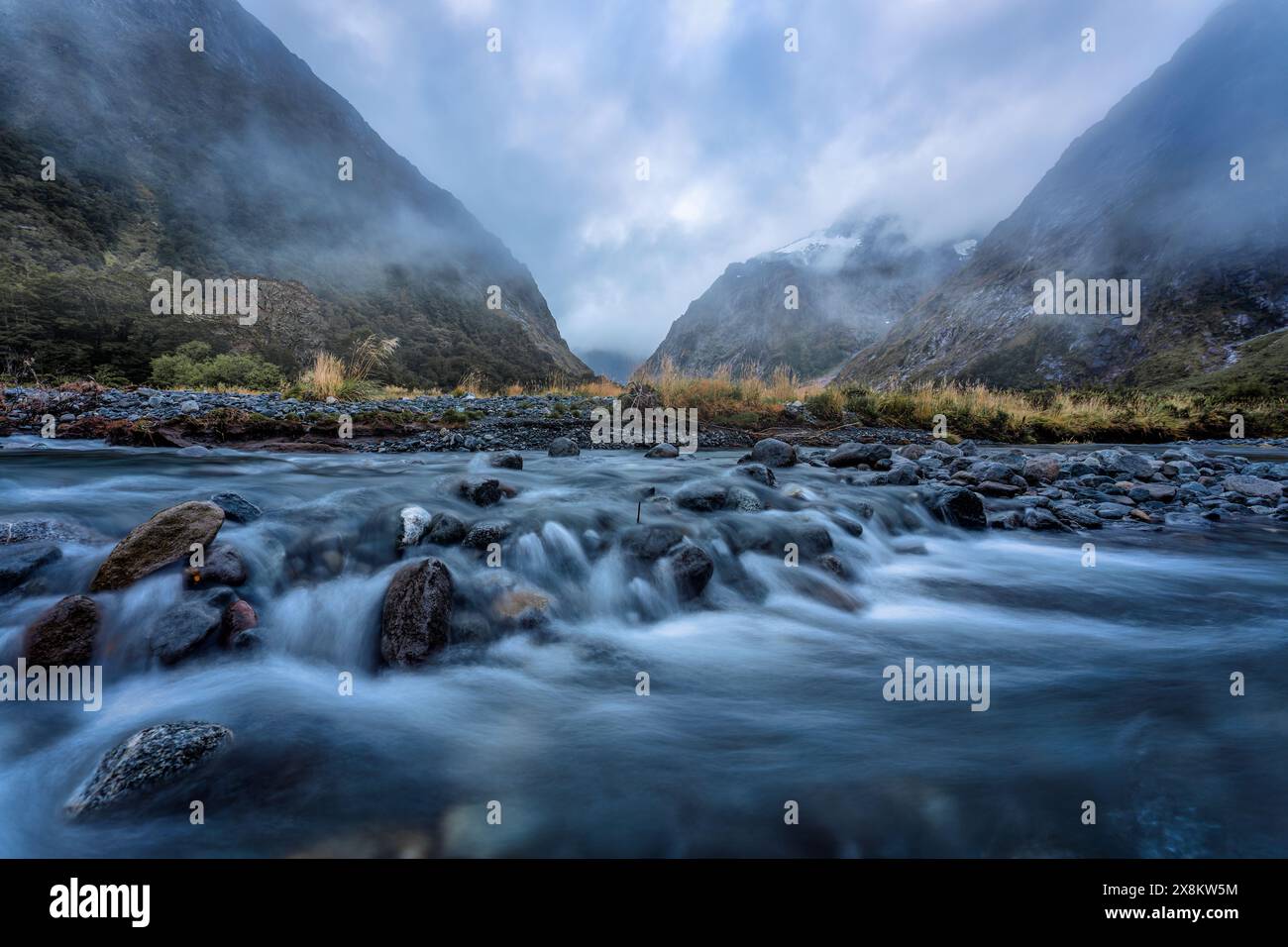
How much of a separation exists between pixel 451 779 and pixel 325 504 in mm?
3135

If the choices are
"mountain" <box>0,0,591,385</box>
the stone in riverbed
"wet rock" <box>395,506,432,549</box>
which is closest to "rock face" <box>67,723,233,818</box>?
"wet rock" <box>395,506,432,549</box>

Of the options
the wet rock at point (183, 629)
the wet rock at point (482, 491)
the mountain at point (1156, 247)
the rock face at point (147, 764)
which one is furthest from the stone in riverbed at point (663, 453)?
the mountain at point (1156, 247)

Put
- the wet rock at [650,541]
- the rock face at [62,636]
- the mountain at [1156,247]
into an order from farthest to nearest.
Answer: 1. the mountain at [1156,247]
2. the wet rock at [650,541]
3. the rock face at [62,636]

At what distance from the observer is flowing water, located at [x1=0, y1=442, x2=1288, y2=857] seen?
70.2 inches

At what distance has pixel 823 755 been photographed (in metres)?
2.25

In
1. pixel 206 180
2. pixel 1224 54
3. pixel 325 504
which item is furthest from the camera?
pixel 1224 54

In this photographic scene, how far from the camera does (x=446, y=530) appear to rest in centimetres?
399

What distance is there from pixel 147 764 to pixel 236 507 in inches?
92.9

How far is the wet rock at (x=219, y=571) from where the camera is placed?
9.70ft

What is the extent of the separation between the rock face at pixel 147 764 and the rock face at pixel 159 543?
1.20 m

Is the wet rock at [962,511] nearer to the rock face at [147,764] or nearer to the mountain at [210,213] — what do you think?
the rock face at [147,764]

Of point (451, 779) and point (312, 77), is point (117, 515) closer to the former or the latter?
point (451, 779)

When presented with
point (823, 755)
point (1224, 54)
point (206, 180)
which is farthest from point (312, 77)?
point (1224, 54)
